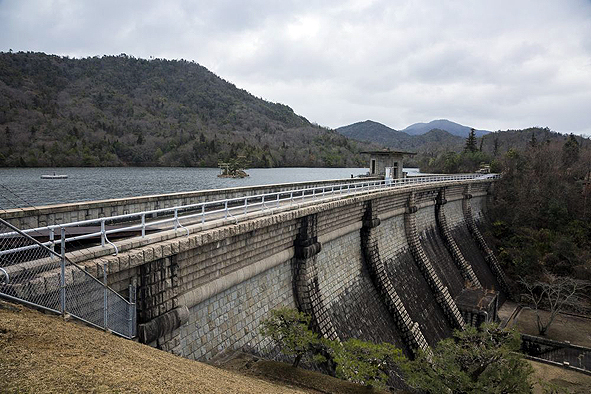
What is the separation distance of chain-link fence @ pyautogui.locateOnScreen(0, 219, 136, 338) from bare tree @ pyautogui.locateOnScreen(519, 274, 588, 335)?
1349 inches

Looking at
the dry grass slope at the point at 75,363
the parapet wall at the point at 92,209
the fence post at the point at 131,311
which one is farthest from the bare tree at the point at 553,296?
the dry grass slope at the point at 75,363

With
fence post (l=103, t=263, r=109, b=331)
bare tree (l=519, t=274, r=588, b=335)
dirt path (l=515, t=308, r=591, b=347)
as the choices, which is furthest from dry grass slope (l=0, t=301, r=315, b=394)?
bare tree (l=519, t=274, r=588, b=335)

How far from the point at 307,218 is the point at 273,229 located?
2474 mm

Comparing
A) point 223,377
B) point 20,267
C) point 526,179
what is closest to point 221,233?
point 223,377

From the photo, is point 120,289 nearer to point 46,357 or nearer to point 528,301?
point 46,357

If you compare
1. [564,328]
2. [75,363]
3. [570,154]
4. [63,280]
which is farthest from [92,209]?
[570,154]

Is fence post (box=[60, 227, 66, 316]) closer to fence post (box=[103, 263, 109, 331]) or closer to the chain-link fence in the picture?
the chain-link fence

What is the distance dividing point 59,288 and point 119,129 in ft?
455

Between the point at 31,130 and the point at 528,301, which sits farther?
the point at 31,130

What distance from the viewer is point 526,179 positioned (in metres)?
53.9

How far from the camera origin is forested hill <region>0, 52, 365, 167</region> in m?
96.1

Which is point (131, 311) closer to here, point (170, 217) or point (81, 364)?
point (81, 364)

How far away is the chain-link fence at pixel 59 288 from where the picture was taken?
6.94 meters

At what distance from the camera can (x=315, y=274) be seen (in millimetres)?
18703
